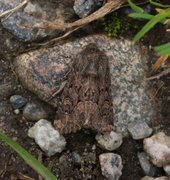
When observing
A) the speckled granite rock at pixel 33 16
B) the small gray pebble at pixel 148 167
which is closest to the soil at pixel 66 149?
the small gray pebble at pixel 148 167

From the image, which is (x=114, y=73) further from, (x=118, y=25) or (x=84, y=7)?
(x=84, y=7)

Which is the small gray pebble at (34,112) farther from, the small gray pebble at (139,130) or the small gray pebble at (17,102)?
the small gray pebble at (139,130)

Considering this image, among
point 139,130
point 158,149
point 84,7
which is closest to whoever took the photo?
point 158,149

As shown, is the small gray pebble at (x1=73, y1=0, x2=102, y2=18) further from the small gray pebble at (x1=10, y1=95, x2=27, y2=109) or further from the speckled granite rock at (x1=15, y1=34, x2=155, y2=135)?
the small gray pebble at (x1=10, y1=95, x2=27, y2=109)

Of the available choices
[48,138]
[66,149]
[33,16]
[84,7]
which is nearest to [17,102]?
[48,138]

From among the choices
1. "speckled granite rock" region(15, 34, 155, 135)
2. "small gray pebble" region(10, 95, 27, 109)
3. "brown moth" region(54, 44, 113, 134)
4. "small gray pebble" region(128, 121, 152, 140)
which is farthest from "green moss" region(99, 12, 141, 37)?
"small gray pebble" region(10, 95, 27, 109)
